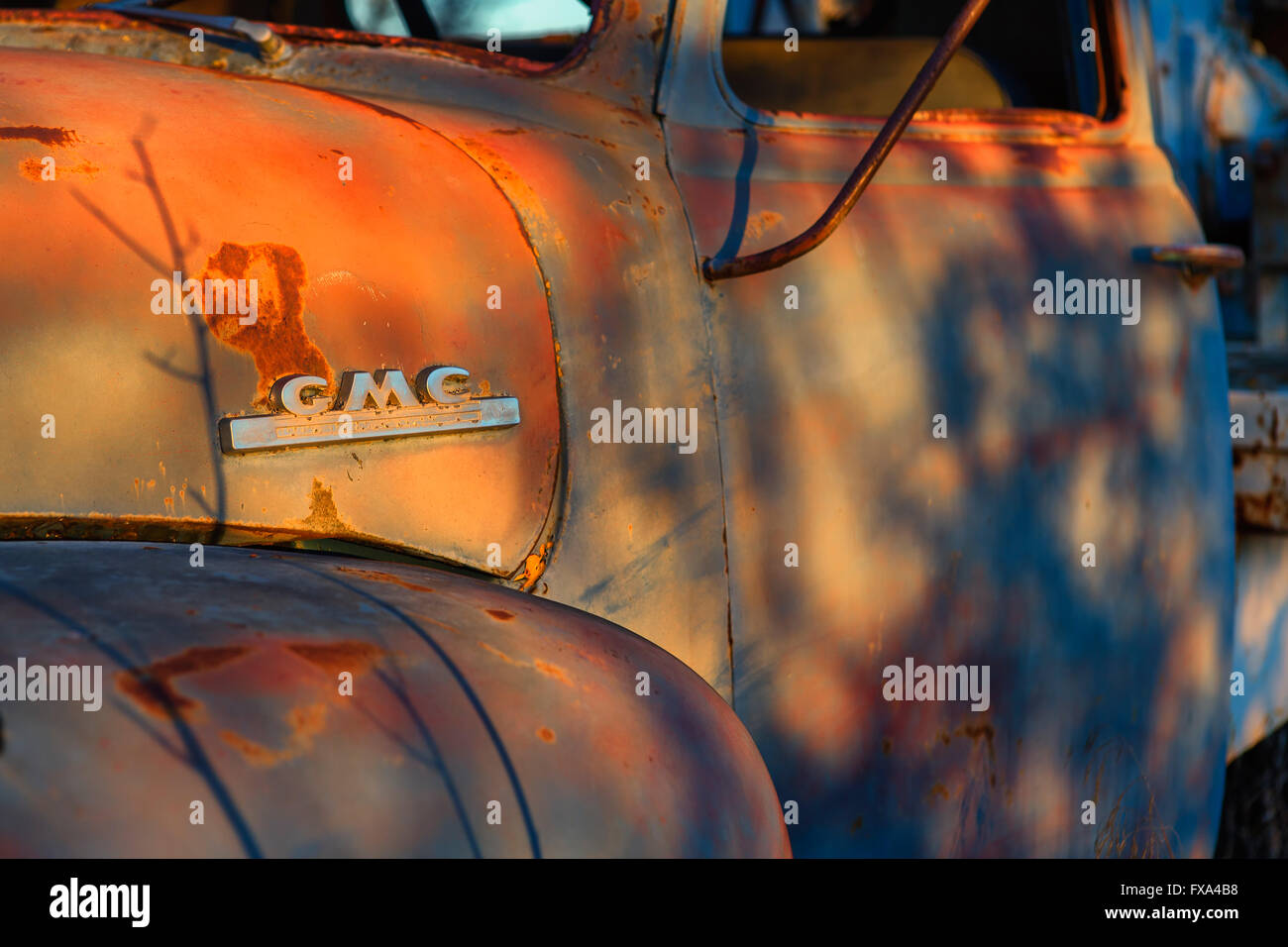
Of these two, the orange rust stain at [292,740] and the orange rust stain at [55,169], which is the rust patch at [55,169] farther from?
the orange rust stain at [292,740]

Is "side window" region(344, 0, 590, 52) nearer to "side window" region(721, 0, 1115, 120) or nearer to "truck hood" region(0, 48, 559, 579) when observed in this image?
"side window" region(721, 0, 1115, 120)

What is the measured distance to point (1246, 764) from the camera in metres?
3.06

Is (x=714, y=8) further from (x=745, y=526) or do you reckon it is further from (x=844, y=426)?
(x=745, y=526)

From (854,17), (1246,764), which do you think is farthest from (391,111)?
(1246,764)

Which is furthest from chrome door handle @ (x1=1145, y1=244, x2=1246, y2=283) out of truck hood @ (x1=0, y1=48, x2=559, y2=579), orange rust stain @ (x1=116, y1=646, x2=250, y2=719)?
orange rust stain @ (x1=116, y1=646, x2=250, y2=719)

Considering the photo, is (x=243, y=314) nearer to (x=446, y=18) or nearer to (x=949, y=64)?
(x=446, y=18)

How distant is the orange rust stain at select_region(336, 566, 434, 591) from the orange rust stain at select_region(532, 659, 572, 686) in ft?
0.49

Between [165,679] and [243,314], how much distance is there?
480 millimetres

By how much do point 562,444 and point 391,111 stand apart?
0.45m

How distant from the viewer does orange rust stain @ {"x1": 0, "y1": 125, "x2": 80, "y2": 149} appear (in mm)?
1289

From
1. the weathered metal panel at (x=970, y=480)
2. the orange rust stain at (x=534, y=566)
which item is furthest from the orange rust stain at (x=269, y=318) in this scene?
the weathered metal panel at (x=970, y=480)

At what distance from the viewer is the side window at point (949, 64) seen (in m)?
2.42
